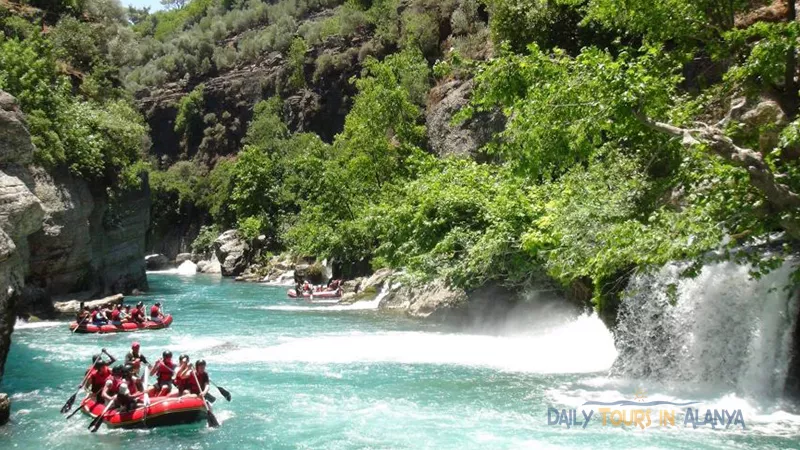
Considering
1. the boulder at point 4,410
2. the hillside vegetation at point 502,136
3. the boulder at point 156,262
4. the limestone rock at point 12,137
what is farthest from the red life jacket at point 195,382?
the boulder at point 156,262

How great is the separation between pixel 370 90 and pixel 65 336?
23509 mm

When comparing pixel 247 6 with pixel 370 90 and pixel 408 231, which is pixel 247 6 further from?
pixel 408 231

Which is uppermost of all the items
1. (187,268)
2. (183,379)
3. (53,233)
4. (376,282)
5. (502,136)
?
(502,136)

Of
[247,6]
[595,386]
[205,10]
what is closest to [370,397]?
[595,386]

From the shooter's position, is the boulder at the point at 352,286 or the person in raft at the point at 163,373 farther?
the boulder at the point at 352,286

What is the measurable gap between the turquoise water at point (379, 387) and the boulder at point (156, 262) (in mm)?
37240

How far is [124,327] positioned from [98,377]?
1061 centimetres

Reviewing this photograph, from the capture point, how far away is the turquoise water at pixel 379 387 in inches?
443

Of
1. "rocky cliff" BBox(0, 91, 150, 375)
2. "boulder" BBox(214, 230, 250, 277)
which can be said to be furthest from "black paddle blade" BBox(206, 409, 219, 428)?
"boulder" BBox(214, 230, 250, 277)

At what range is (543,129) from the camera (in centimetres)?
1115

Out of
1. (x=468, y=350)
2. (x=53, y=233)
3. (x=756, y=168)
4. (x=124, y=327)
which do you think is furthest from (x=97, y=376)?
(x=53, y=233)

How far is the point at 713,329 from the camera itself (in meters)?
13.3

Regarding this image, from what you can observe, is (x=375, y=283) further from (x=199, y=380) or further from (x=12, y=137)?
(x=199, y=380)

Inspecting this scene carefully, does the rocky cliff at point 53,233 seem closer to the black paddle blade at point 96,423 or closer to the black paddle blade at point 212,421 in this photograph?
the black paddle blade at point 96,423
